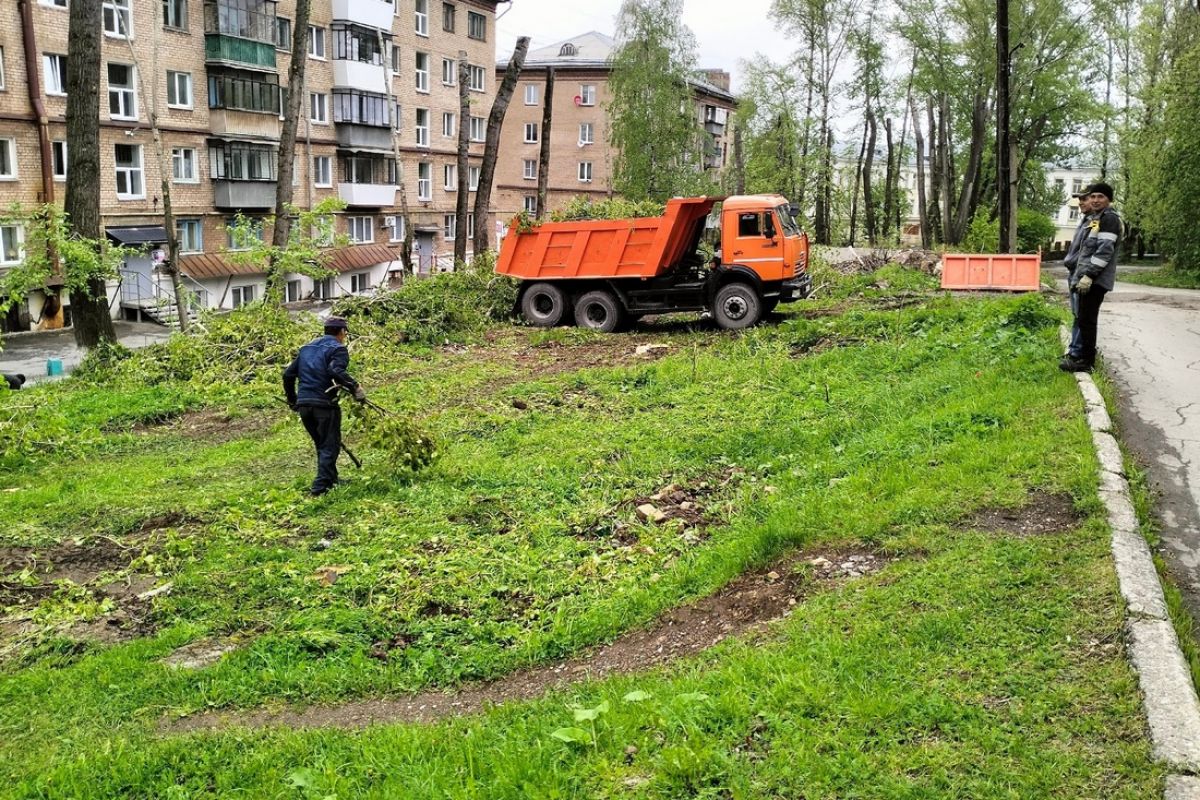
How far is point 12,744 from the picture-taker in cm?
494

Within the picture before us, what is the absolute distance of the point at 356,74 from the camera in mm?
39344

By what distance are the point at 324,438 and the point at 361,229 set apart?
34.6 metres

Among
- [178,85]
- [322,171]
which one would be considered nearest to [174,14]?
[178,85]

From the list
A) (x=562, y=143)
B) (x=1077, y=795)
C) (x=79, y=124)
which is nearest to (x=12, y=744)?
(x=1077, y=795)

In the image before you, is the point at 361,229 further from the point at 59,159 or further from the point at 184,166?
the point at 59,159

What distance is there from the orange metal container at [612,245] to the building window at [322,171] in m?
21.5

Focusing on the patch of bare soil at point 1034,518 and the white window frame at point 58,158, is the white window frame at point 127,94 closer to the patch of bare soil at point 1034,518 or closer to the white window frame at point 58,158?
the white window frame at point 58,158

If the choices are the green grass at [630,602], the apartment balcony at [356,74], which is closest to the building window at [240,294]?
the apartment balcony at [356,74]

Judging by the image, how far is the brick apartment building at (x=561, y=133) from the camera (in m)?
57.8

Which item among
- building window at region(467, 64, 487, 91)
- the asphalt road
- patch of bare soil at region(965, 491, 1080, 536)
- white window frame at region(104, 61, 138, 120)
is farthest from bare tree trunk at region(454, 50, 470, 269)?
patch of bare soil at region(965, 491, 1080, 536)

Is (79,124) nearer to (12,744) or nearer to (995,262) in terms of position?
(12,744)

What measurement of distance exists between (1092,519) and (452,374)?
11083 millimetres

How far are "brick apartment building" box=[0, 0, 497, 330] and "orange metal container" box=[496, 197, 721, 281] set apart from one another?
7.72m

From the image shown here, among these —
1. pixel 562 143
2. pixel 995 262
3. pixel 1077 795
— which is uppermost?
pixel 562 143
